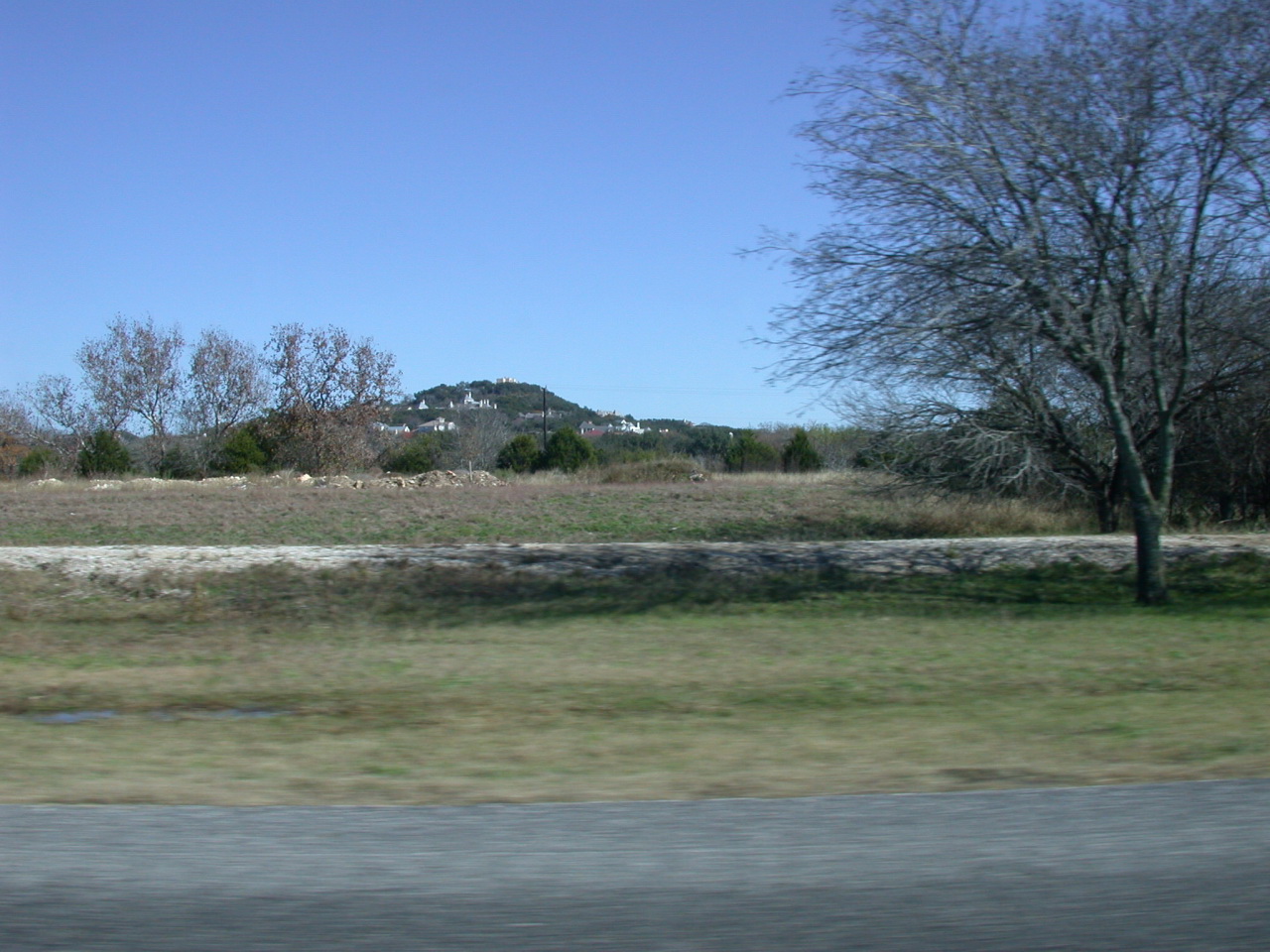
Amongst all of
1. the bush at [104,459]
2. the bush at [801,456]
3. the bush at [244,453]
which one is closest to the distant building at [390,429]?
the bush at [244,453]

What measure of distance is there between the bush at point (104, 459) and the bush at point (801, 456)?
39812 mm

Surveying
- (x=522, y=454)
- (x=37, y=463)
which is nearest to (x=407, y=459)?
(x=522, y=454)

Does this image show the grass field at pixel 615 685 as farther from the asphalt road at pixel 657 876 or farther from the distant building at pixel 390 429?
the distant building at pixel 390 429

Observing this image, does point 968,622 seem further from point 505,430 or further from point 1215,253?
point 505,430

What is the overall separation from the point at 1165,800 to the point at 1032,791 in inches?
24.5

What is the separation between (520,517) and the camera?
35281 millimetres

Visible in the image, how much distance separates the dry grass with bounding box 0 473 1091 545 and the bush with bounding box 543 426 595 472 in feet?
76.4

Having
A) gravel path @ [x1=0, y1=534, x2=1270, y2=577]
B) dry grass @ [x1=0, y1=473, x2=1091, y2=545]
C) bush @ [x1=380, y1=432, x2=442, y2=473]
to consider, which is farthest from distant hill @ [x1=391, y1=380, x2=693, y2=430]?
gravel path @ [x1=0, y1=534, x2=1270, y2=577]

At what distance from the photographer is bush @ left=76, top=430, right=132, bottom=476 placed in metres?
68.2

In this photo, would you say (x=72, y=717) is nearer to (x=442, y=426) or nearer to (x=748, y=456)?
(x=748, y=456)

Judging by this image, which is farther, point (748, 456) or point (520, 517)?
point (748, 456)

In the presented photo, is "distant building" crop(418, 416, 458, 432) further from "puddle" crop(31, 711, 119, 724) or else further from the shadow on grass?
"puddle" crop(31, 711, 119, 724)

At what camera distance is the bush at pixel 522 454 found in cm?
7500

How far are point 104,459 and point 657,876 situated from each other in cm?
7167
